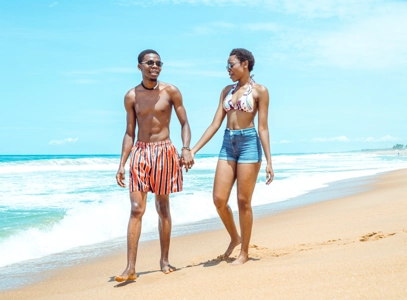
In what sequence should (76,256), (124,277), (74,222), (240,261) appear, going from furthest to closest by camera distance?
(74,222) < (76,256) < (240,261) < (124,277)

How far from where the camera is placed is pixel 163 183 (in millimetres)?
4699

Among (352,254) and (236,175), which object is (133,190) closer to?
(236,175)

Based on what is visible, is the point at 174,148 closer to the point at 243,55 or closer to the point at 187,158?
the point at 187,158

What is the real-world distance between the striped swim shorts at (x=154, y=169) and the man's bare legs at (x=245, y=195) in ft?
1.93

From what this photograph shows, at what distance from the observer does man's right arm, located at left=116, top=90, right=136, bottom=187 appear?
4.82 metres

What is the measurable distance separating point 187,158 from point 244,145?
0.55 m

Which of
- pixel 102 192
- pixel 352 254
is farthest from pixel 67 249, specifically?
pixel 102 192

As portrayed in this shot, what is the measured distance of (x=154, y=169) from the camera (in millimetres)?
4676

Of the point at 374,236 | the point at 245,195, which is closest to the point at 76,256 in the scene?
the point at 245,195

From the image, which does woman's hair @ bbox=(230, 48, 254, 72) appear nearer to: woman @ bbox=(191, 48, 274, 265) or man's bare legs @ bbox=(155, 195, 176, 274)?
woman @ bbox=(191, 48, 274, 265)

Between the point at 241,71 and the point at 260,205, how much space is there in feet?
21.4

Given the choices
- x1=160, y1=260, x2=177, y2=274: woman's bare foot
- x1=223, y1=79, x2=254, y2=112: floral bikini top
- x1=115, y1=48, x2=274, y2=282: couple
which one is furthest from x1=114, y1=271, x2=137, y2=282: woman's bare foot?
x1=223, y1=79, x2=254, y2=112: floral bikini top

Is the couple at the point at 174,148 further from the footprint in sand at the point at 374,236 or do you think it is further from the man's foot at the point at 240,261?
the footprint in sand at the point at 374,236

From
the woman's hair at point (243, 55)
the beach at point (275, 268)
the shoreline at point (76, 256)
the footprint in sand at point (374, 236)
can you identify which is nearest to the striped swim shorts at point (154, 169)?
the beach at point (275, 268)
